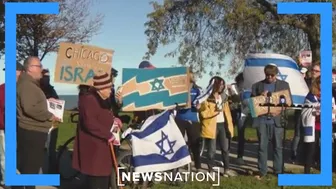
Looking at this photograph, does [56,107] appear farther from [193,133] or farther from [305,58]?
[305,58]

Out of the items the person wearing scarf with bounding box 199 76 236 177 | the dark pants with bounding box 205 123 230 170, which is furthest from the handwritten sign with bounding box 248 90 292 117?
the dark pants with bounding box 205 123 230 170

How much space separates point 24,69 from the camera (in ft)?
22.7

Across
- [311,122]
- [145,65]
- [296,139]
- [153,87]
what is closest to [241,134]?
[296,139]

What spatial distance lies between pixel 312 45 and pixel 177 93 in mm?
6492

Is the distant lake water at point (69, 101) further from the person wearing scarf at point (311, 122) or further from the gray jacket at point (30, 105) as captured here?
the person wearing scarf at point (311, 122)

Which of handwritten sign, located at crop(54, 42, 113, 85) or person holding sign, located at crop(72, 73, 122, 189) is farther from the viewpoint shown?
handwritten sign, located at crop(54, 42, 113, 85)

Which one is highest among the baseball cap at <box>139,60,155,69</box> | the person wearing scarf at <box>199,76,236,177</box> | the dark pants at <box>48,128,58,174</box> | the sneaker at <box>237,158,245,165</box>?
the baseball cap at <box>139,60,155,69</box>

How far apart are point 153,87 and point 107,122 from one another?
115 centimetres

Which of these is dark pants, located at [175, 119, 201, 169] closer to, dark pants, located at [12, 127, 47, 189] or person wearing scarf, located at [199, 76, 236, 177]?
person wearing scarf, located at [199, 76, 236, 177]

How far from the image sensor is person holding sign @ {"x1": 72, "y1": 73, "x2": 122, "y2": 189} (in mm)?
6004

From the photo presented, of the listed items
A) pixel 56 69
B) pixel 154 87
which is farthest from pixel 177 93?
pixel 56 69

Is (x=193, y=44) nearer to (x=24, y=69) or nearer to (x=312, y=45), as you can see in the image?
(x=312, y=45)

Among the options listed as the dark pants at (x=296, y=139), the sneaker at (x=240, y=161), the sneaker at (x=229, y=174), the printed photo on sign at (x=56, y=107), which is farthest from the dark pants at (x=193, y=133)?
the dark pants at (x=296, y=139)

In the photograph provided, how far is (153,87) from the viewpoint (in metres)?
7.10
